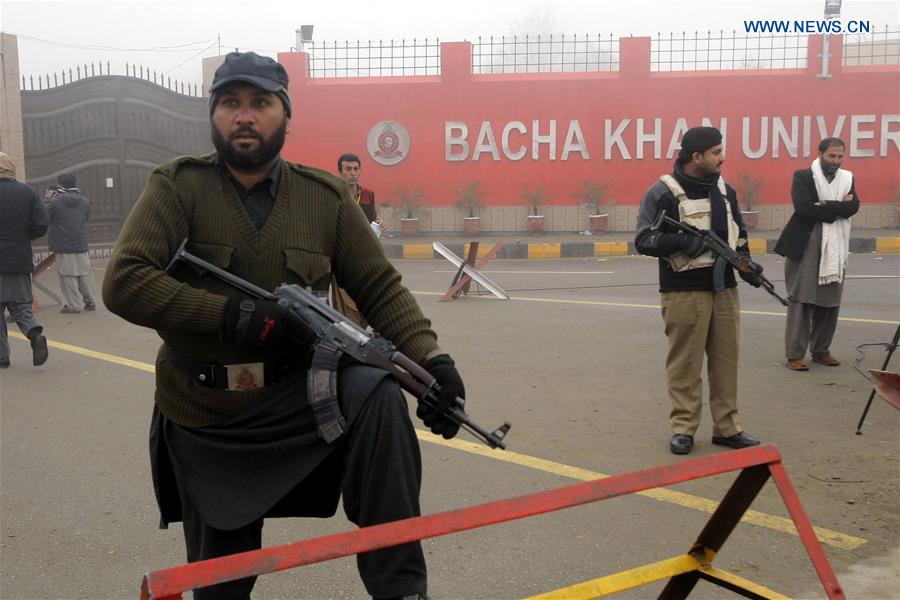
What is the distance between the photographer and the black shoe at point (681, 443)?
17.0ft

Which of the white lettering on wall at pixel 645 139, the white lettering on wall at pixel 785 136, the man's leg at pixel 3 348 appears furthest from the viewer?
the white lettering on wall at pixel 645 139

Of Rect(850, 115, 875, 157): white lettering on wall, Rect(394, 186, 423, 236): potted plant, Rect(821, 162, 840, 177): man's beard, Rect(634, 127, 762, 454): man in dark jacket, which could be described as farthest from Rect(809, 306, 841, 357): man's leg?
Rect(394, 186, 423, 236): potted plant

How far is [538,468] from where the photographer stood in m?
4.96

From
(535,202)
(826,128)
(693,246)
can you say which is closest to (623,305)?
(693,246)

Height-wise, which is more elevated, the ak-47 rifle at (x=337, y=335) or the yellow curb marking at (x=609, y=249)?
the ak-47 rifle at (x=337, y=335)

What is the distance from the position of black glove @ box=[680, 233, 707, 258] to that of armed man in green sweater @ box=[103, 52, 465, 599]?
2.92 m

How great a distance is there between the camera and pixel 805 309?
7.36 meters


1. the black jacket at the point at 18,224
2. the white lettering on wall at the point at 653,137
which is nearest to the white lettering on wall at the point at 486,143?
the white lettering on wall at the point at 653,137

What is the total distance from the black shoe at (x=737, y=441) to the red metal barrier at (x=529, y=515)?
2502 mm

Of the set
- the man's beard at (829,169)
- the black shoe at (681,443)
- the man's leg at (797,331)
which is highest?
the man's beard at (829,169)

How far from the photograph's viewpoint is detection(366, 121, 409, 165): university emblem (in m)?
20.3

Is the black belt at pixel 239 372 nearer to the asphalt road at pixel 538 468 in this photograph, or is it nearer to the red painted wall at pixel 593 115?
the asphalt road at pixel 538 468

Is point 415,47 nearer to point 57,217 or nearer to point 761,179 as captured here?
point 761,179

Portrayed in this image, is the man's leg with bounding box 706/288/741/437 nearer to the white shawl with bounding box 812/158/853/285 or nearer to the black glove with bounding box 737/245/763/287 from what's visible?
the black glove with bounding box 737/245/763/287
